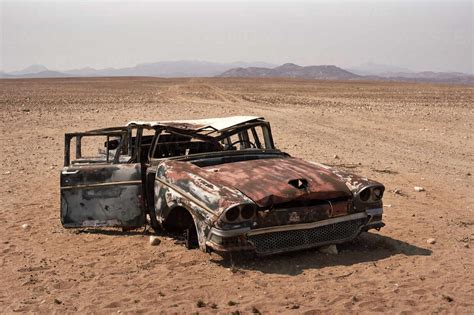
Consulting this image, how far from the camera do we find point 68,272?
5.71m

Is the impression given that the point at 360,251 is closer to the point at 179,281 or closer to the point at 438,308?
the point at 438,308

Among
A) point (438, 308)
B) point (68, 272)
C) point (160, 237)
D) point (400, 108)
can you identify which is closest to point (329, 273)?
point (438, 308)

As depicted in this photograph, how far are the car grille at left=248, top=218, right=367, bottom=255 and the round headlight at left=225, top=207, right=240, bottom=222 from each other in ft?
0.84

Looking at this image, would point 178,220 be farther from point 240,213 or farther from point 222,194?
point 240,213

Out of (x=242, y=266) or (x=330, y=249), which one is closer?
(x=242, y=266)

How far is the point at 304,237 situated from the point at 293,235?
0.13 meters

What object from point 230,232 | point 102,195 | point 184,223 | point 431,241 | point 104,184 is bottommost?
point 431,241

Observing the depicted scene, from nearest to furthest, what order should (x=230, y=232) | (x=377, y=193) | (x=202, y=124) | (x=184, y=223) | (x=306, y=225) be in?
(x=230, y=232) → (x=306, y=225) → (x=377, y=193) → (x=184, y=223) → (x=202, y=124)

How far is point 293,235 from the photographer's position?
18.4 feet

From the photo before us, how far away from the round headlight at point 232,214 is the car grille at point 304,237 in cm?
26

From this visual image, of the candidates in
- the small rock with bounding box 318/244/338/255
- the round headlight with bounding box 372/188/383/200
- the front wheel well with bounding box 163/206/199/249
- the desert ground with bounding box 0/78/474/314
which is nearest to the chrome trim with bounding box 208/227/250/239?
the desert ground with bounding box 0/78/474/314

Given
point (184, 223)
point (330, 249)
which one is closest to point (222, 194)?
point (184, 223)

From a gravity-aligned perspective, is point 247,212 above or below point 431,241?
above

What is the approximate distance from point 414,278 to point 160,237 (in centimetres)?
289
